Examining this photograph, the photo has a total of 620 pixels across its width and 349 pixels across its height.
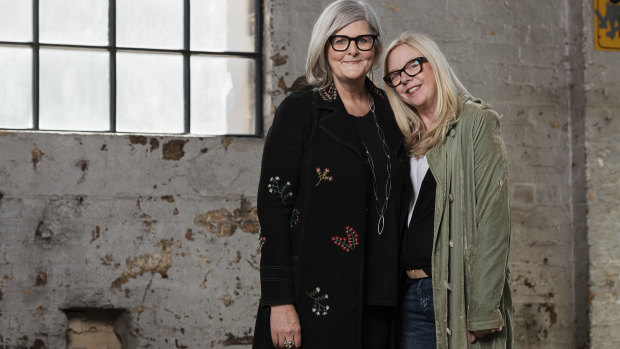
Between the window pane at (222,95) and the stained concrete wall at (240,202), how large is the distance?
0.14 metres

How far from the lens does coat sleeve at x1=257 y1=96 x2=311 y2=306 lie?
2.11 metres

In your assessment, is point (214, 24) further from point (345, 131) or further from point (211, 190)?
point (345, 131)

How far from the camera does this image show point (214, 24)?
3.89 m

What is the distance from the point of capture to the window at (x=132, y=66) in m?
3.65

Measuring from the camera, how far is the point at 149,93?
3805mm

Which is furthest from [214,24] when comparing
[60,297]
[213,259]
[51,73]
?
[60,297]

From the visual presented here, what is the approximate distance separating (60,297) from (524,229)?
2.64 m

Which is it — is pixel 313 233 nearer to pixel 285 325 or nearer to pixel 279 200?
pixel 279 200

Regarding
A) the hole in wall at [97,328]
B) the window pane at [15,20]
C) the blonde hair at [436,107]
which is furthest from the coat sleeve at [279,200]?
the window pane at [15,20]

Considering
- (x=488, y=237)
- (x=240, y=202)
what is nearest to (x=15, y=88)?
(x=240, y=202)

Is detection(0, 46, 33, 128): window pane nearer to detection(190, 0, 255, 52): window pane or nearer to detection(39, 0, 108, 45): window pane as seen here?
detection(39, 0, 108, 45): window pane

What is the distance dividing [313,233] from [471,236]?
487 millimetres

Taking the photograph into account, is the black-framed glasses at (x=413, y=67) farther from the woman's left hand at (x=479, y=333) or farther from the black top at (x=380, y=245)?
the woman's left hand at (x=479, y=333)

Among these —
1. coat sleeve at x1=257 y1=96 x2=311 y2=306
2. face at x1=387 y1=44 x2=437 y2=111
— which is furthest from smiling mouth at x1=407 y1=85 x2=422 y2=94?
coat sleeve at x1=257 y1=96 x2=311 y2=306
